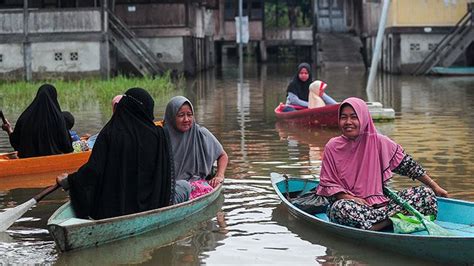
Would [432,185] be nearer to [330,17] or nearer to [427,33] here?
[427,33]

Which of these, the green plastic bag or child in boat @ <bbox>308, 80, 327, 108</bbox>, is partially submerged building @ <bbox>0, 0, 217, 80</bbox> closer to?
child in boat @ <bbox>308, 80, 327, 108</bbox>

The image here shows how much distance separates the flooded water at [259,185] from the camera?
7.33 m

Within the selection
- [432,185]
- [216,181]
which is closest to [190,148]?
[216,181]

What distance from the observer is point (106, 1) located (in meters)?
29.7

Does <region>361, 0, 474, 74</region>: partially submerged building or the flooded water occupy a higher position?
<region>361, 0, 474, 74</region>: partially submerged building

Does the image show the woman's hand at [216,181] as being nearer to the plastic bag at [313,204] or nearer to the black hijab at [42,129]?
the plastic bag at [313,204]

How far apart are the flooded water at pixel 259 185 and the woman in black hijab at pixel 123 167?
1.20 ft

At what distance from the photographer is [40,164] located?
11.2 meters

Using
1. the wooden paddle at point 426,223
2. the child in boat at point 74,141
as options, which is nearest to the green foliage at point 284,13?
the child in boat at point 74,141

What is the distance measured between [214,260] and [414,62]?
27.1m

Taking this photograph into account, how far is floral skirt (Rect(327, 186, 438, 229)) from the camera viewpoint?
7.25m

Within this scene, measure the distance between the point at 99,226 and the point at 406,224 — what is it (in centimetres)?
246

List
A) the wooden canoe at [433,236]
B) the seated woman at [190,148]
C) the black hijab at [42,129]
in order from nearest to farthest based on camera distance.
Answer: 1. the wooden canoe at [433,236]
2. the seated woman at [190,148]
3. the black hijab at [42,129]

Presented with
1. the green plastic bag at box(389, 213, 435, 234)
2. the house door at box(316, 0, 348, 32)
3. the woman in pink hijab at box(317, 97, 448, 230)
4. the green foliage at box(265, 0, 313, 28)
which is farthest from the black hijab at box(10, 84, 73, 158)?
the green foliage at box(265, 0, 313, 28)
